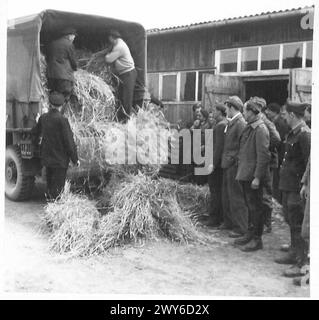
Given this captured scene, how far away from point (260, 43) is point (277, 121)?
7.79 feet

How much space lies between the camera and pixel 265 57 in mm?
8016

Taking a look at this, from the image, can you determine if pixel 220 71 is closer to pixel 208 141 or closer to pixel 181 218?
pixel 208 141

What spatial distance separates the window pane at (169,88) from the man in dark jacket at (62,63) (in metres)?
4.21

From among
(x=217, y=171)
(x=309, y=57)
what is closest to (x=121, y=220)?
(x=217, y=171)

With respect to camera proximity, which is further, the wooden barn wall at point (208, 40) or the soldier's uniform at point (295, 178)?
the wooden barn wall at point (208, 40)

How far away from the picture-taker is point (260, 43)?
8039 millimetres

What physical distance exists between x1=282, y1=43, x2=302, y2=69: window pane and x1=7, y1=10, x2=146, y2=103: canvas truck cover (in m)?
2.91

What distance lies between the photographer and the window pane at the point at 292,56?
7.47 meters

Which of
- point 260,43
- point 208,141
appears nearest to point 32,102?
point 208,141

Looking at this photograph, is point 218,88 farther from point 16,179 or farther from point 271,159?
point 16,179

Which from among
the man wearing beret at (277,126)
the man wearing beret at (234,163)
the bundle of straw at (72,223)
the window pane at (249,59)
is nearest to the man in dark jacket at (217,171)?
the man wearing beret at (234,163)

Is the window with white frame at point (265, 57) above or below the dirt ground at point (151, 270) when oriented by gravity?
above

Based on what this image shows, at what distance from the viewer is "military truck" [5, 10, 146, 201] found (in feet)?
17.5

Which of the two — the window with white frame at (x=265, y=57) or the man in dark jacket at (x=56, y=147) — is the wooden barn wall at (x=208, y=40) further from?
the man in dark jacket at (x=56, y=147)
